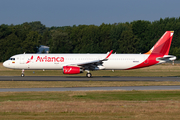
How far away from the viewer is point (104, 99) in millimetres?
19984

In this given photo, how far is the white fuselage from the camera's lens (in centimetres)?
4078

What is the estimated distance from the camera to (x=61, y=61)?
1609 inches

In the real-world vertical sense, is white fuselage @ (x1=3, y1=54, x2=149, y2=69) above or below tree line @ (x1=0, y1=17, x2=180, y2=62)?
below

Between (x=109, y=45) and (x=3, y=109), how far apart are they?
95126 millimetres

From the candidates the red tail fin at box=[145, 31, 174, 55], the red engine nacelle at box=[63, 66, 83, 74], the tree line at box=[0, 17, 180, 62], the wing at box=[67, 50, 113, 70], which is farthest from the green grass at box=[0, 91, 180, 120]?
the tree line at box=[0, 17, 180, 62]

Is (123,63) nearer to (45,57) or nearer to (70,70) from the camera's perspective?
(70,70)

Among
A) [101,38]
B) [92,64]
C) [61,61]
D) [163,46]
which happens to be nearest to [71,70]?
[61,61]

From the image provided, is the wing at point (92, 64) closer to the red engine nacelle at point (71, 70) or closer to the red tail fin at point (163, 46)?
the red engine nacelle at point (71, 70)

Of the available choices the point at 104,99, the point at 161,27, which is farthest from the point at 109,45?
the point at 104,99

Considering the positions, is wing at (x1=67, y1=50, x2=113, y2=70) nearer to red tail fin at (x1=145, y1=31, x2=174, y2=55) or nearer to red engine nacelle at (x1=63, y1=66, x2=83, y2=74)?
red engine nacelle at (x1=63, y1=66, x2=83, y2=74)

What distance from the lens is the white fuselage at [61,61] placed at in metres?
40.8

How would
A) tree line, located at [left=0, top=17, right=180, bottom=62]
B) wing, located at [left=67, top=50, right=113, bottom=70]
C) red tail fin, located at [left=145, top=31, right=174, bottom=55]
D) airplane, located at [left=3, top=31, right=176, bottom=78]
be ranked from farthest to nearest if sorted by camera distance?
tree line, located at [left=0, top=17, right=180, bottom=62], red tail fin, located at [left=145, top=31, right=174, bottom=55], airplane, located at [left=3, top=31, right=176, bottom=78], wing, located at [left=67, top=50, right=113, bottom=70]

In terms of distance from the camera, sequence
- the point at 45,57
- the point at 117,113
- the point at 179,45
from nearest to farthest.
Answer: the point at 117,113 → the point at 45,57 → the point at 179,45

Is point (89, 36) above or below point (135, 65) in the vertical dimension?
above
